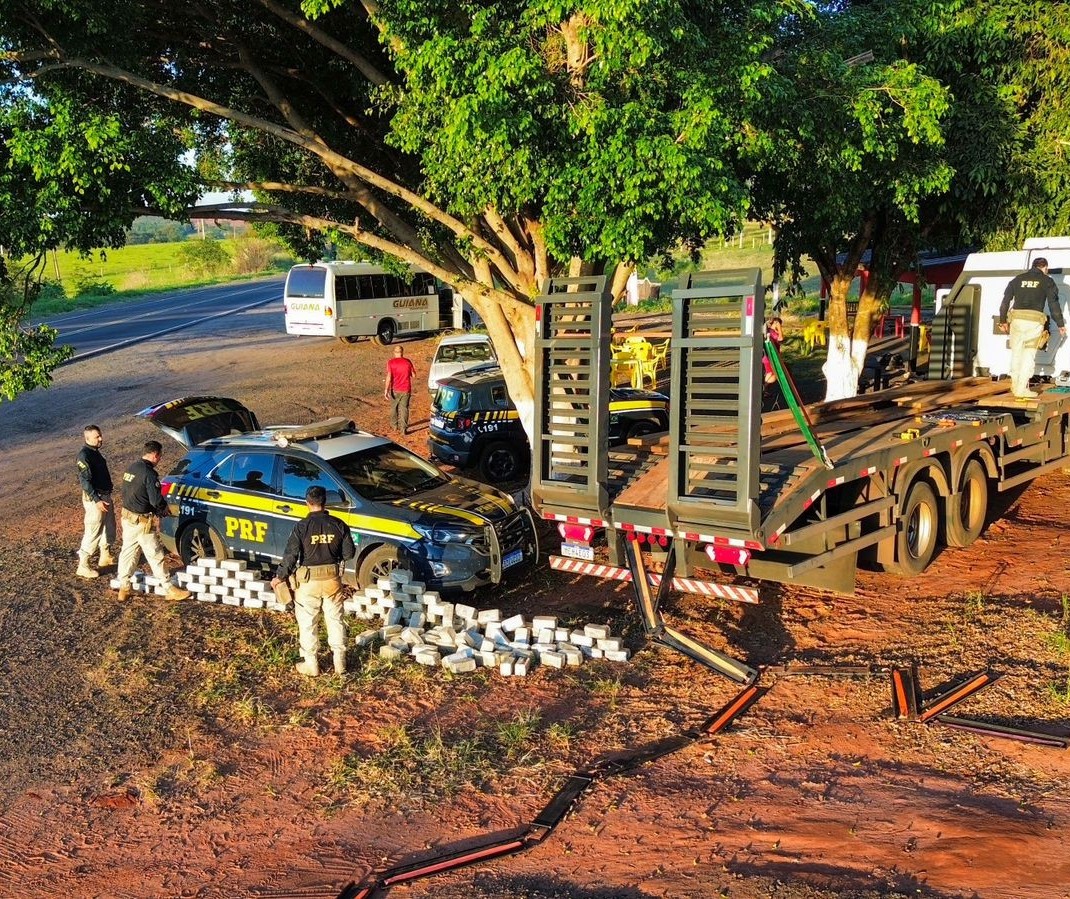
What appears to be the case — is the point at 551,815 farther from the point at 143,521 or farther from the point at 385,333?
the point at 385,333

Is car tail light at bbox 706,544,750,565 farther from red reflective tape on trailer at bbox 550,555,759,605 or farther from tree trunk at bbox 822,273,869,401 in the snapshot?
tree trunk at bbox 822,273,869,401

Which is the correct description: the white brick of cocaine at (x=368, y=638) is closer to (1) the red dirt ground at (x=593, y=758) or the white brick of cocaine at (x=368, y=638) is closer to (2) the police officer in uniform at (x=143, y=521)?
(1) the red dirt ground at (x=593, y=758)

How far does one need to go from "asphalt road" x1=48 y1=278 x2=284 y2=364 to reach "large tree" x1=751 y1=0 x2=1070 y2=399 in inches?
845

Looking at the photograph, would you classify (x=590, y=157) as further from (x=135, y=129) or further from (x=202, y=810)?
(x=202, y=810)

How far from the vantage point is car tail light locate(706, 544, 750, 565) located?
770 cm

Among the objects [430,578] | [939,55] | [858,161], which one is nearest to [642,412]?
[858,161]

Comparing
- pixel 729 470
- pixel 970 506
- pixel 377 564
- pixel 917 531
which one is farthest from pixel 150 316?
pixel 729 470

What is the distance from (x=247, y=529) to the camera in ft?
35.9

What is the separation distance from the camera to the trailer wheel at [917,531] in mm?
9680

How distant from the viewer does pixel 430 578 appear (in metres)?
9.94

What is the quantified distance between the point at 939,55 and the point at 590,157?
7.58 meters

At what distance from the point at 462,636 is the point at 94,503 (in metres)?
4.82

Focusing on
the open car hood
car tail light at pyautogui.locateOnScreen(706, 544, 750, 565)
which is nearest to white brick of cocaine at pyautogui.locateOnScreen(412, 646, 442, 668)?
car tail light at pyautogui.locateOnScreen(706, 544, 750, 565)

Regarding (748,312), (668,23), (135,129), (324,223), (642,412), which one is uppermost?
(668,23)
